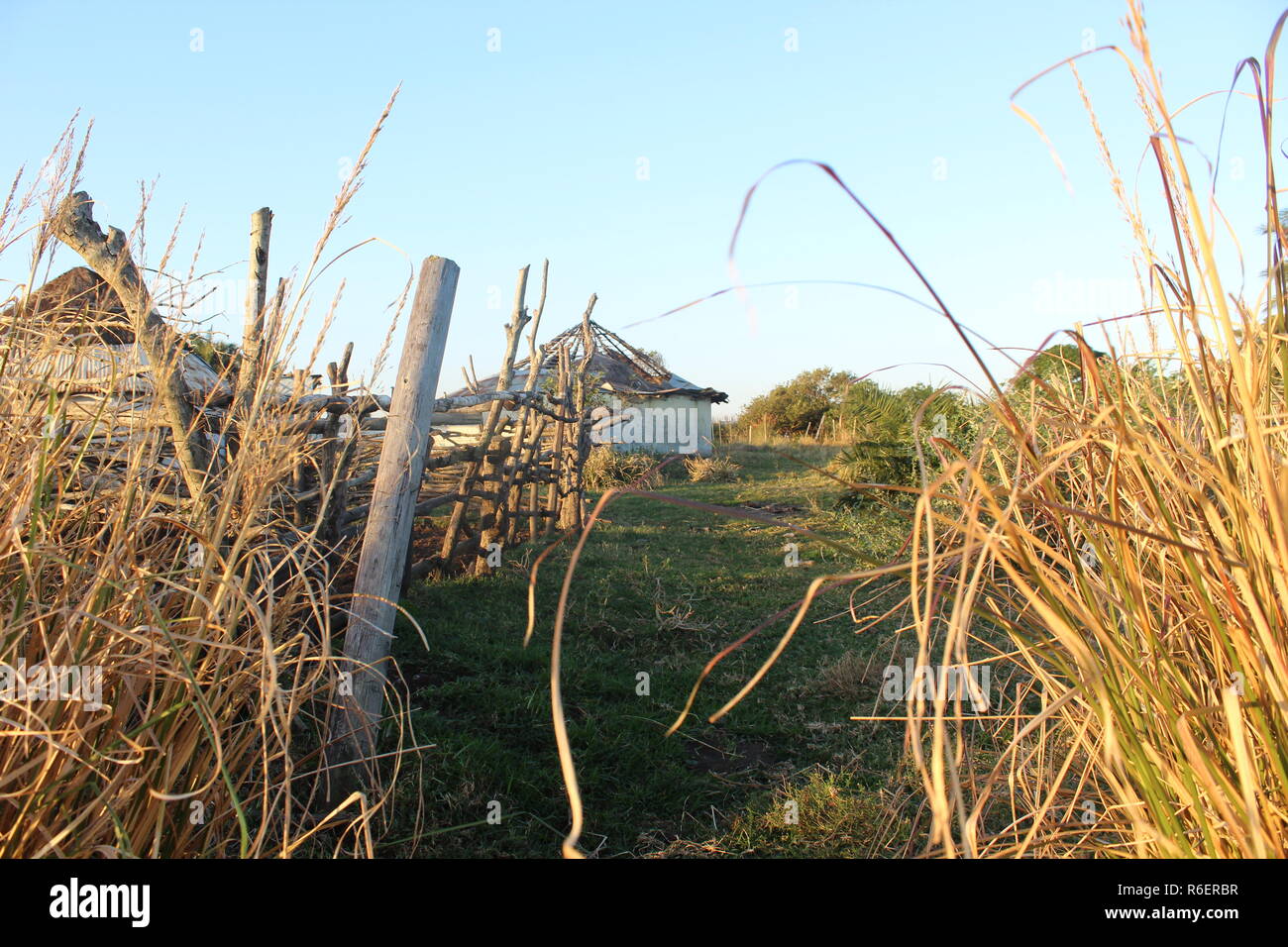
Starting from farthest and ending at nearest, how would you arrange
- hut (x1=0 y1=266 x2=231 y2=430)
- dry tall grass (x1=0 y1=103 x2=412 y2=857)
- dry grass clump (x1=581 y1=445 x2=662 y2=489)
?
dry grass clump (x1=581 y1=445 x2=662 y2=489) → hut (x1=0 y1=266 x2=231 y2=430) → dry tall grass (x1=0 y1=103 x2=412 y2=857)

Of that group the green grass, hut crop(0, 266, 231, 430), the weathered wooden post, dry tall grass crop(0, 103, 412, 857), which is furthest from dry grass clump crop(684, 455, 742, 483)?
dry tall grass crop(0, 103, 412, 857)

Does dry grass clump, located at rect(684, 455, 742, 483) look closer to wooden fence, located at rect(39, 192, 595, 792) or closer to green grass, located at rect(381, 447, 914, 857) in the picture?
green grass, located at rect(381, 447, 914, 857)

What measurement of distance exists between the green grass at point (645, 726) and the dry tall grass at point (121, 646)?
0.68m

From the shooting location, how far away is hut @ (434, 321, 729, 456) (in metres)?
16.9

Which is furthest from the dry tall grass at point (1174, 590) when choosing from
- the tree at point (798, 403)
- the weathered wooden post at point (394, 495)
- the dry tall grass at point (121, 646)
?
the tree at point (798, 403)

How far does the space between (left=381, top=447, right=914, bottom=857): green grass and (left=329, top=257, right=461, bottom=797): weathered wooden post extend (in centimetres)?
35

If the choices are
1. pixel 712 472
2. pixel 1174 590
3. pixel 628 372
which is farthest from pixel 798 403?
pixel 1174 590

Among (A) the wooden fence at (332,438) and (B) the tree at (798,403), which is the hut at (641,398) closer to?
(B) the tree at (798,403)

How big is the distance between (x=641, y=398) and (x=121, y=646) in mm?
17278

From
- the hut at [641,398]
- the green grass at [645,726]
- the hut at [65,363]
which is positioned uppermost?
the hut at [641,398]

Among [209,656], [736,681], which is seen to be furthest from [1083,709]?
[736,681]

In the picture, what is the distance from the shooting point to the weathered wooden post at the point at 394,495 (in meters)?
2.68

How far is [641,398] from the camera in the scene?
18391 millimetres
